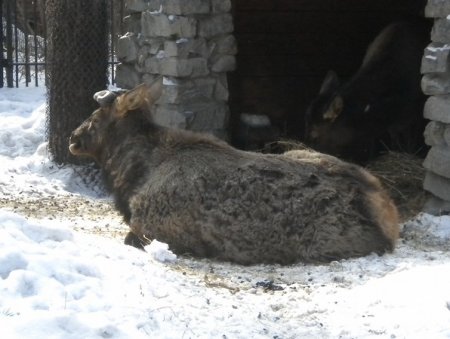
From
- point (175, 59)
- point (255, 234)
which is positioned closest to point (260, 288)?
point (255, 234)

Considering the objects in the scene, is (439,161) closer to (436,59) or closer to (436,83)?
(436,83)

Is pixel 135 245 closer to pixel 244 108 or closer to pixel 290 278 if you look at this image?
pixel 290 278

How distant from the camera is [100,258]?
6047 millimetres

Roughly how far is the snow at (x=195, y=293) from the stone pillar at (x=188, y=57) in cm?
334

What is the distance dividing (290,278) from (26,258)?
6.58 ft

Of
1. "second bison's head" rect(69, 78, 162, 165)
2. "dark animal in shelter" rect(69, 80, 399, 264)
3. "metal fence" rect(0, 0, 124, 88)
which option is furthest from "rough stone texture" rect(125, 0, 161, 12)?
"dark animal in shelter" rect(69, 80, 399, 264)

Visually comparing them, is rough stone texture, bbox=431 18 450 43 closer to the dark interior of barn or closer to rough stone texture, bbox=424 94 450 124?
rough stone texture, bbox=424 94 450 124

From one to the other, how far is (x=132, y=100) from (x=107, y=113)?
338mm

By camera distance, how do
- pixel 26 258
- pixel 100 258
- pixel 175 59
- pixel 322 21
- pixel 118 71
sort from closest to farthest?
pixel 26 258 → pixel 100 258 → pixel 175 59 → pixel 118 71 → pixel 322 21

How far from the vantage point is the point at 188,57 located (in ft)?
33.9

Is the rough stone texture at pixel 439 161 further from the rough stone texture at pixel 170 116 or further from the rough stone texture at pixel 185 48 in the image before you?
the rough stone texture at pixel 185 48

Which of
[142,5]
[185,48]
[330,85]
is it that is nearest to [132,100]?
[185,48]

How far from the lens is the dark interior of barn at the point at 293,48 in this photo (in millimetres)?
11805

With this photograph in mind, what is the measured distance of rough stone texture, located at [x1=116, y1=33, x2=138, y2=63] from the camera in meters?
11.0
